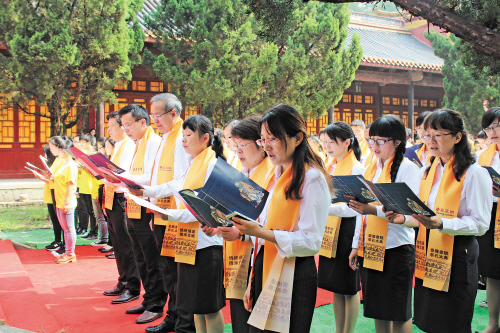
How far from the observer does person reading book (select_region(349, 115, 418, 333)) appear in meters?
2.54

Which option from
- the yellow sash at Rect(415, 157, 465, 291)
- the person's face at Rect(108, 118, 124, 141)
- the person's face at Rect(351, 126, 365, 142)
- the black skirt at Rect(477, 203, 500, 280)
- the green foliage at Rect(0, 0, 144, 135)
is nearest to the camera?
the yellow sash at Rect(415, 157, 465, 291)

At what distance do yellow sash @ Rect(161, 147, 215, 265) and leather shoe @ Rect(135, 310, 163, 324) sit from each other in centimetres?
116

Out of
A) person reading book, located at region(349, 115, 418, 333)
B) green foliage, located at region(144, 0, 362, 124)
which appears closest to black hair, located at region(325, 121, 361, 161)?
person reading book, located at region(349, 115, 418, 333)

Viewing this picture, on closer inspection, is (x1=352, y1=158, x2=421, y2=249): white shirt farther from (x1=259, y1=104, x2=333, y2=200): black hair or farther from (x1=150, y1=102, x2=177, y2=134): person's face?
(x1=150, y1=102, x2=177, y2=134): person's face

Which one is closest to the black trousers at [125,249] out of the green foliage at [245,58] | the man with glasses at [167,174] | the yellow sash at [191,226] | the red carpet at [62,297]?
the red carpet at [62,297]

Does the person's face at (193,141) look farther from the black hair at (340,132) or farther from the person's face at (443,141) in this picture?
the person's face at (443,141)

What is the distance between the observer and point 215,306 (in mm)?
2703

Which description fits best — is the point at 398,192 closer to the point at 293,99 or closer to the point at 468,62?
the point at 468,62

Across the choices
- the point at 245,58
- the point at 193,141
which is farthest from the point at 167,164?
the point at 245,58

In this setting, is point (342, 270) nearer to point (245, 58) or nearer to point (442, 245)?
point (442, 245)

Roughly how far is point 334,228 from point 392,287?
0.77 m

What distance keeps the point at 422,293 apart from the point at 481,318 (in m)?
1.61

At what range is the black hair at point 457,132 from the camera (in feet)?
7.91

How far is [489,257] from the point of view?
3465mm
